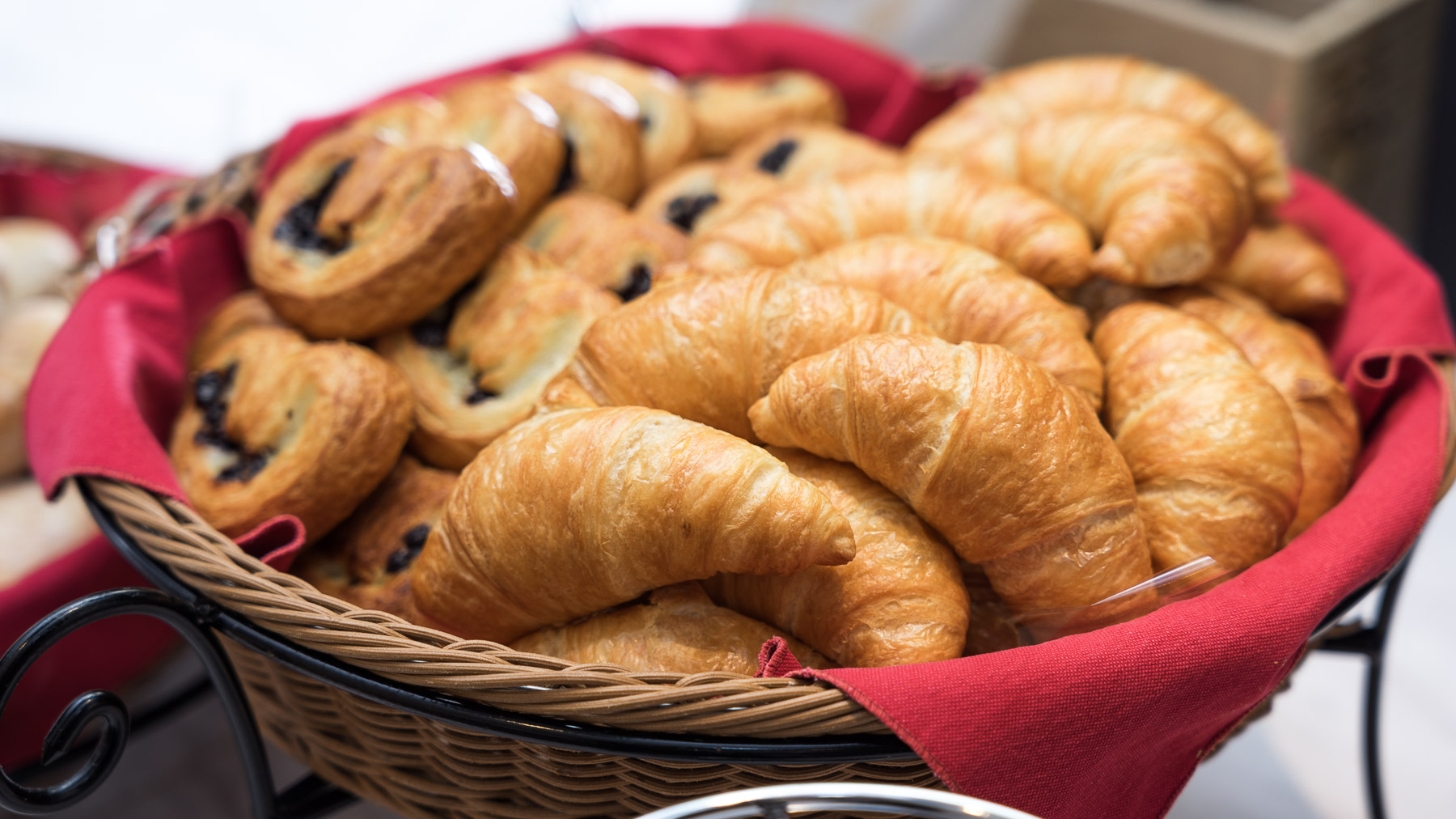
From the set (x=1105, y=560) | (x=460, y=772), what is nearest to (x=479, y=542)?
(x=460, y=772)

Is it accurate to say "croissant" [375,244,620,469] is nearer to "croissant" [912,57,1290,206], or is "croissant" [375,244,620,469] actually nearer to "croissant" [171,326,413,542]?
"croissant" [171,326,413,542]

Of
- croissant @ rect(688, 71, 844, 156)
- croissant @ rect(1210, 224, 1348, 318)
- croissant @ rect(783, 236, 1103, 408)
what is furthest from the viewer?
croissant @ rect(688, 71, 844, 156)

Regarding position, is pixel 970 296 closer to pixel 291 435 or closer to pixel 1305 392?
Result: pixel 1305 392

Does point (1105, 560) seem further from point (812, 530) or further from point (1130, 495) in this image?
point (812, 530)

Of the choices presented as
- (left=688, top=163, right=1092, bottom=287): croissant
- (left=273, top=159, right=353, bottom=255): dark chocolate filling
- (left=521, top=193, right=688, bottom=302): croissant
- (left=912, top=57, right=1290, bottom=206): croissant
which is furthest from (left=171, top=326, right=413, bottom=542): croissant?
(left=912, top=57, right=1290, bottom=206): croissant

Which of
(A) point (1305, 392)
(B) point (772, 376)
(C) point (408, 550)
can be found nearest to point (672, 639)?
(B) point (772, 376)
